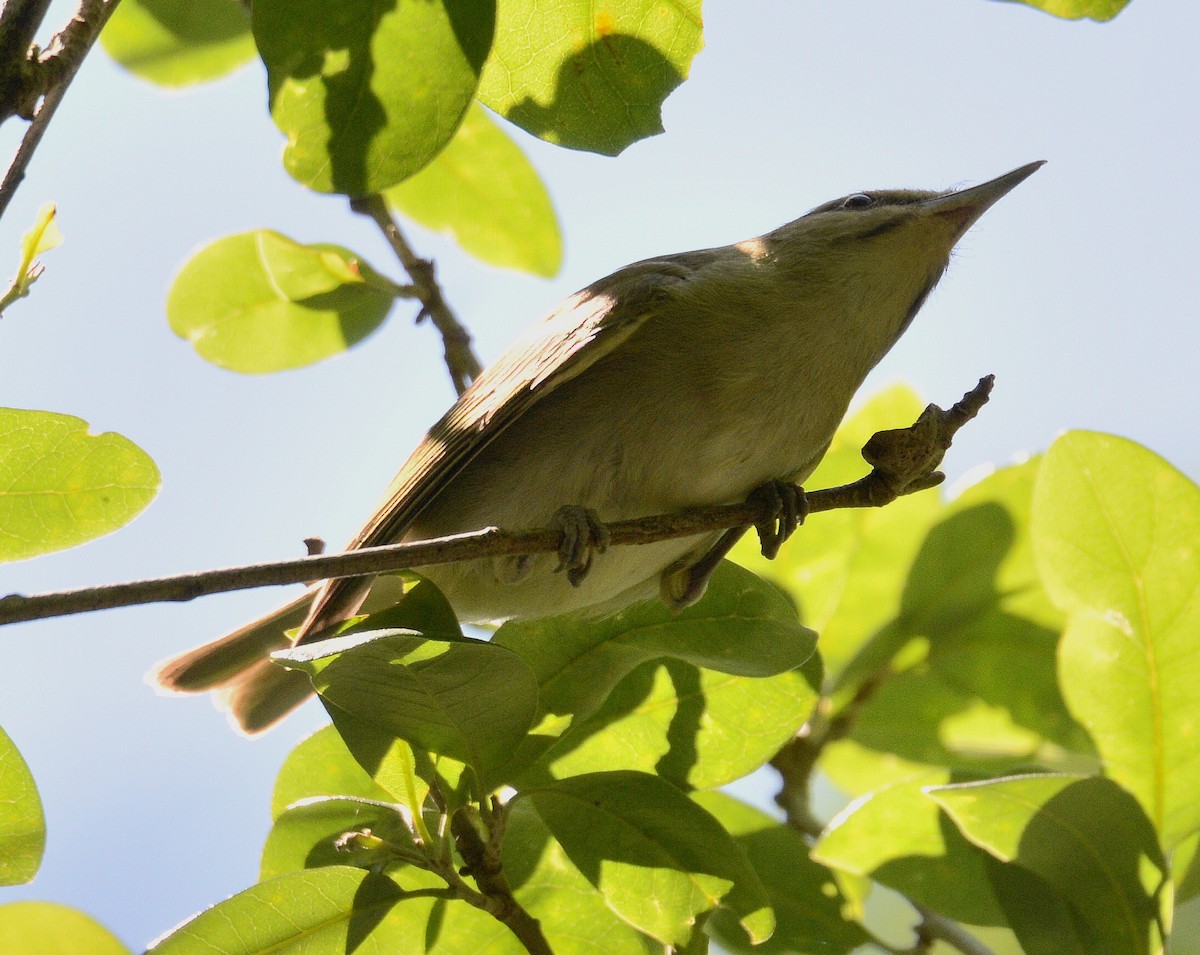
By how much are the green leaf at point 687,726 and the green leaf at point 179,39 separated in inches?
86.9

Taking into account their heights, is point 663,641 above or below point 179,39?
below

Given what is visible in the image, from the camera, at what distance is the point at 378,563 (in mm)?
1812

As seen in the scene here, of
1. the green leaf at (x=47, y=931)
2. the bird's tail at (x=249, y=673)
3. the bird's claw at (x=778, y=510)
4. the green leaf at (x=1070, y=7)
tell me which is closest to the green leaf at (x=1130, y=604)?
the bird's claw at (x=778, y=510)

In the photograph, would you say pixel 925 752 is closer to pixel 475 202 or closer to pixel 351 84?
pixel 475 202

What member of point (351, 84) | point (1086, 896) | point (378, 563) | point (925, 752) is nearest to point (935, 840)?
point (1086, 896)

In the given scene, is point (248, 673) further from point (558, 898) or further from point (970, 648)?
point (970, 648)

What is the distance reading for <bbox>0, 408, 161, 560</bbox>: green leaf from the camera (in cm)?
223

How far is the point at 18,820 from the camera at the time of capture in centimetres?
221

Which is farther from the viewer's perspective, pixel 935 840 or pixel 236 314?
pixel 236 314

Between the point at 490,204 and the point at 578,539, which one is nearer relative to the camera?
the point at 578,539

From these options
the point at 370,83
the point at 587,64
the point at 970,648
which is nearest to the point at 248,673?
the point at 370,83

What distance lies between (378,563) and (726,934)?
164cm

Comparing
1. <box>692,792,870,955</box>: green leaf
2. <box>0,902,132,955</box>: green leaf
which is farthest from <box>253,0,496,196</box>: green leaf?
<box>692,792,870,955</box>: green leaf

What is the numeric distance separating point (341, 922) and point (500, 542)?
83 cm
